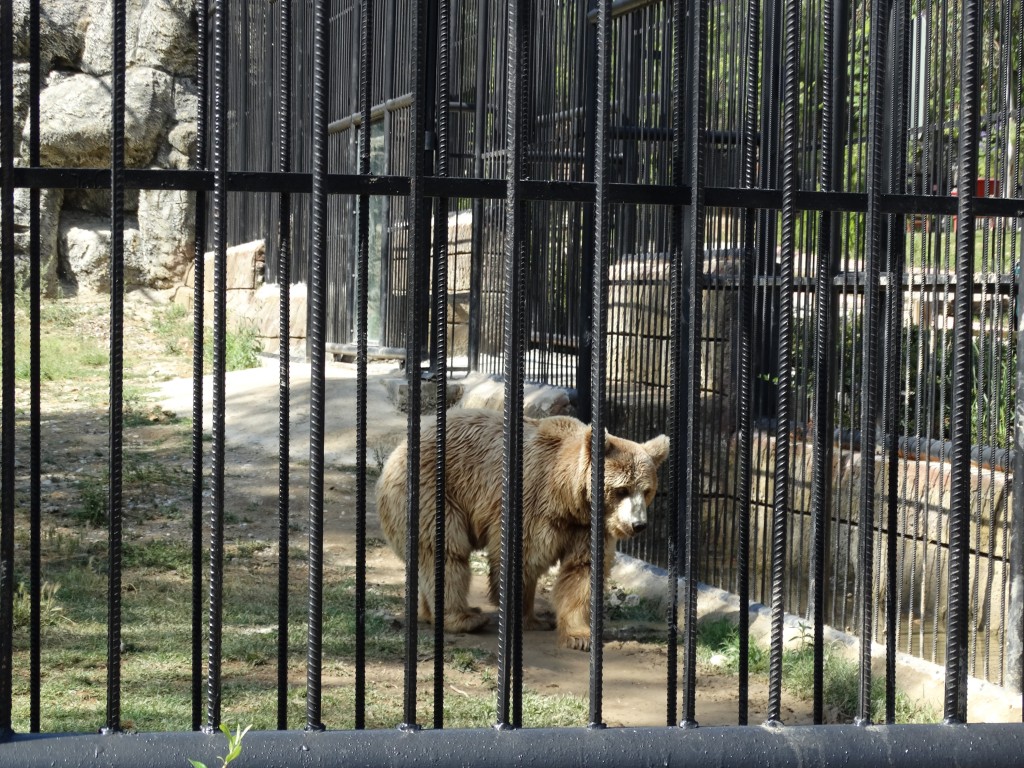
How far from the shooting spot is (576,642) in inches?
243

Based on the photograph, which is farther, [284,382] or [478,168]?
[478,168]

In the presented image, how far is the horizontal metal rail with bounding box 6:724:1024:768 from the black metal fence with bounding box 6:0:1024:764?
0.7 inches

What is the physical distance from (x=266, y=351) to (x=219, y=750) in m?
14.9

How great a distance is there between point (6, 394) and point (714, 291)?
5.21 m

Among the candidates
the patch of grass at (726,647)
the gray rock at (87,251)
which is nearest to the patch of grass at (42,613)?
the patch of grass at (726,647)

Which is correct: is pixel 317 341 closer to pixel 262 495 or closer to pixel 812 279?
pixel 812 279

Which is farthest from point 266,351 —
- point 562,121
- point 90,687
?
point 90,687

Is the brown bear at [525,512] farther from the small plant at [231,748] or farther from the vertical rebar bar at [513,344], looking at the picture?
the small plant at [231,748]

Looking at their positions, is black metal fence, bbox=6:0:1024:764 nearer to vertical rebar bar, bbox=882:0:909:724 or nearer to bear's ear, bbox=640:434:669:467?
vertical rebar bar, bbox=882:0:909:724

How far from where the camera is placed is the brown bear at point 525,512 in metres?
6.20

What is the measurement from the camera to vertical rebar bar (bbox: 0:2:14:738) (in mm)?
2127

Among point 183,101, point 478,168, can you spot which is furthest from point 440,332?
point 183,101

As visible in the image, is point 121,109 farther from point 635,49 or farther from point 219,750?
point 635,49

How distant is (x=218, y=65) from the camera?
230cm
